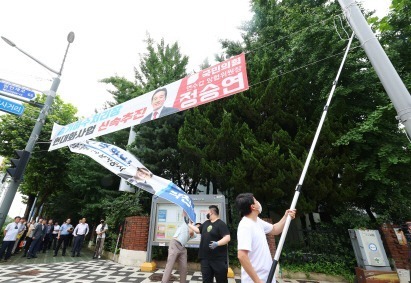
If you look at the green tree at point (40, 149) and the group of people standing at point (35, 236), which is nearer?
the group of people standing at point (35, 236)

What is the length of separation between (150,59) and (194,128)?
6151 mm

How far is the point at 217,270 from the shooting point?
3799 mm

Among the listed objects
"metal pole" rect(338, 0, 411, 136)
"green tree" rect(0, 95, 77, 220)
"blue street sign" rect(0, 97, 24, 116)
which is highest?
"green tree" rect(0, 95, 77, 220)

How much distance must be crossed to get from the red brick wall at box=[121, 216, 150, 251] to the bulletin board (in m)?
0.86

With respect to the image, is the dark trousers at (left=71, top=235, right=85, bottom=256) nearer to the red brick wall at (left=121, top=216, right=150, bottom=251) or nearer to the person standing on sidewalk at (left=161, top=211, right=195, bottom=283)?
the red brick wall at (left=121, top=216, right=150, bottom=251)

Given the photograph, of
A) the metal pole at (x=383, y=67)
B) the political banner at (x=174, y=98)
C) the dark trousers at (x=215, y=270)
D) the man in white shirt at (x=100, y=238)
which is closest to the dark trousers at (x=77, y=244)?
the man in white shirt at (x=100, y=238)

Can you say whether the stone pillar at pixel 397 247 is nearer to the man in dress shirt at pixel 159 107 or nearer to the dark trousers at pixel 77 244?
the man in dress shirt at pixel 159 107

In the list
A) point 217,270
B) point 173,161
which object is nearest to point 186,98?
point 217,270

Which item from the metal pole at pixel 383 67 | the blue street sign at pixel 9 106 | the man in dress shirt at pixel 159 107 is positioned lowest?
the metal pole at pixel 383 67

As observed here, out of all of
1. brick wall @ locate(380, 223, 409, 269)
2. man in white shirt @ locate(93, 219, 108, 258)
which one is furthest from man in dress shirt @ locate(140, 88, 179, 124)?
brick wall @ locate(380, 223, 409, 269)

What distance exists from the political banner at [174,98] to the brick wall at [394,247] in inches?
260

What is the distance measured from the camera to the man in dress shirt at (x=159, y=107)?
18.1ft

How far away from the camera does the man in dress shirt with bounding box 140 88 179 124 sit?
18.1 ft

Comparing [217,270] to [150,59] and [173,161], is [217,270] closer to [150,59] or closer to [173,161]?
[173,161]
